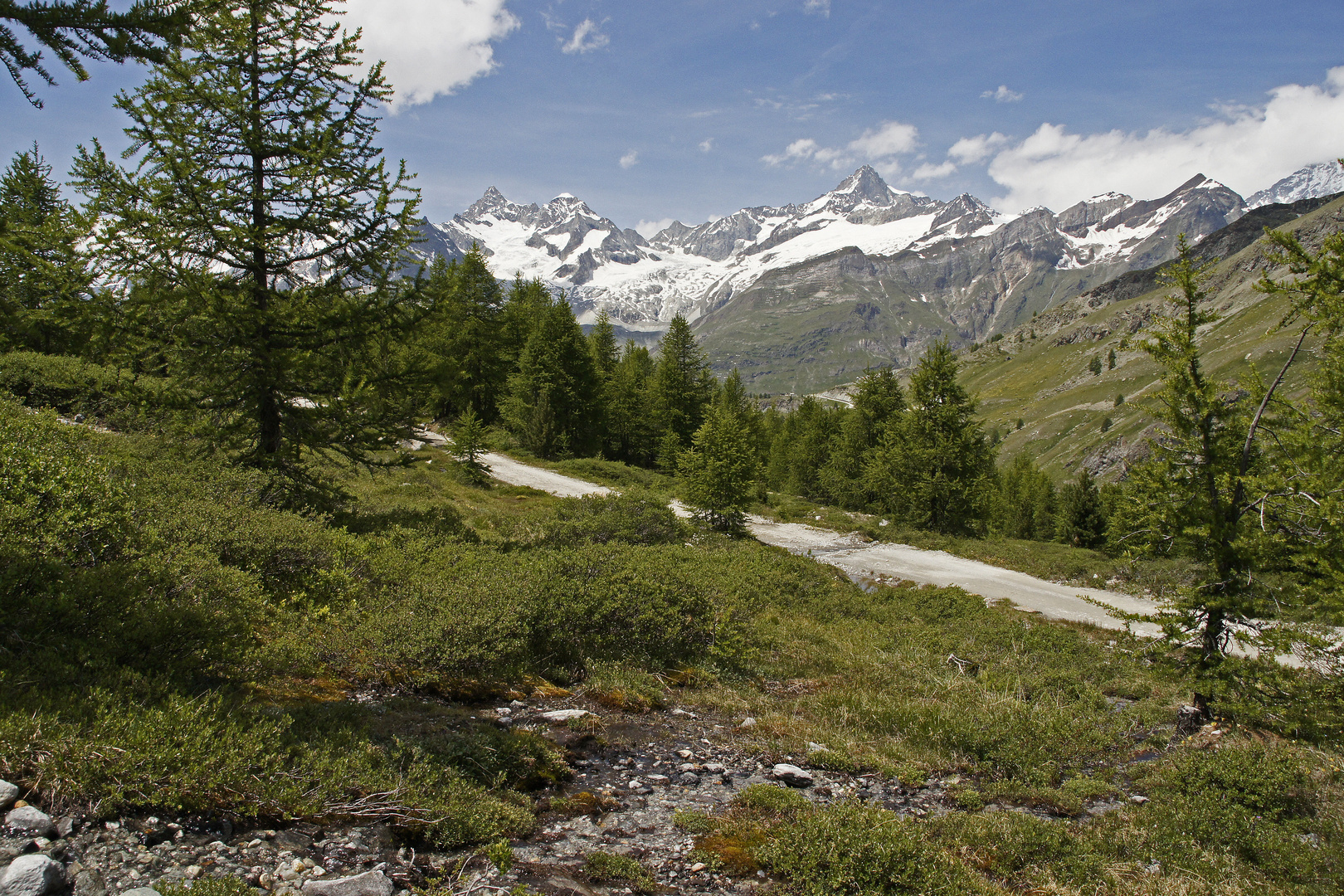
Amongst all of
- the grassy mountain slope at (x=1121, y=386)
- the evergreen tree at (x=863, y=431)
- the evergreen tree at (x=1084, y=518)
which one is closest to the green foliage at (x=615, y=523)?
the evergreen tree at (x=863, y=431)

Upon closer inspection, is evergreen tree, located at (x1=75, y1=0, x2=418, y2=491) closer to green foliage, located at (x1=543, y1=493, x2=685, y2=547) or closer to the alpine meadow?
the alpine meadow

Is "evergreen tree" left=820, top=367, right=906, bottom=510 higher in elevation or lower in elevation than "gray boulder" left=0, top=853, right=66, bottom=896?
higher

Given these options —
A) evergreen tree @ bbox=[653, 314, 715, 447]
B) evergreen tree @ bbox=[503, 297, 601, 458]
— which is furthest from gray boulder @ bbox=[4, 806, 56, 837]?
Answer: evergreen tree @ bbox=[653, 314, 715, 447]

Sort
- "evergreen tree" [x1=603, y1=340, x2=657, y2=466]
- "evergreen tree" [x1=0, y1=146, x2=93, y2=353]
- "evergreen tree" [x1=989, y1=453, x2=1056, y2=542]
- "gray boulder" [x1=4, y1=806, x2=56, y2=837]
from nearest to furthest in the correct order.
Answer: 1. "gray boulder" [x1=4, y1=806, x2=56, y2=837]
2. "evergreen tree" [x1=0, y1=146, x2=93, y2=353]
3. "evergreen tree" [x1=603, y1=340, x2=657, y2=466]
4. "evergreen tree" [x1=989, y1=453, x2=1056, y2=542]

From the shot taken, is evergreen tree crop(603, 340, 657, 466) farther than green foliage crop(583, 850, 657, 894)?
Yes

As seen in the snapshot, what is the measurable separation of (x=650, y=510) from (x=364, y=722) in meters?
14.1

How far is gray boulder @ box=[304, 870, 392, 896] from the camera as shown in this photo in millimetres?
3527

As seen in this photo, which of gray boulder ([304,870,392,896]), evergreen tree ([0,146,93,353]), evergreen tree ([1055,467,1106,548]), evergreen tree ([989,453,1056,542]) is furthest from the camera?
evergreen tree ([989,453,1056,542])

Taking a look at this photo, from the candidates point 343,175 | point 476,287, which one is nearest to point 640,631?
point 343,175

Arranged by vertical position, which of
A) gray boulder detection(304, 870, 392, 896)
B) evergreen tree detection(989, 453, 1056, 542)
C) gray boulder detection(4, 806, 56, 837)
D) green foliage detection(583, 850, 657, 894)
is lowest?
evergreen tree detection(989, 453, 1056, 542)

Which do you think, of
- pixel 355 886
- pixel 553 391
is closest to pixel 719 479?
pixel 553 391

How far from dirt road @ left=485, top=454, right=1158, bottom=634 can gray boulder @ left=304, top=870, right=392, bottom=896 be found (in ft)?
52.5

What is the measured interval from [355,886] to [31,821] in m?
1.61

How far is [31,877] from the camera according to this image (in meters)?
2.81
